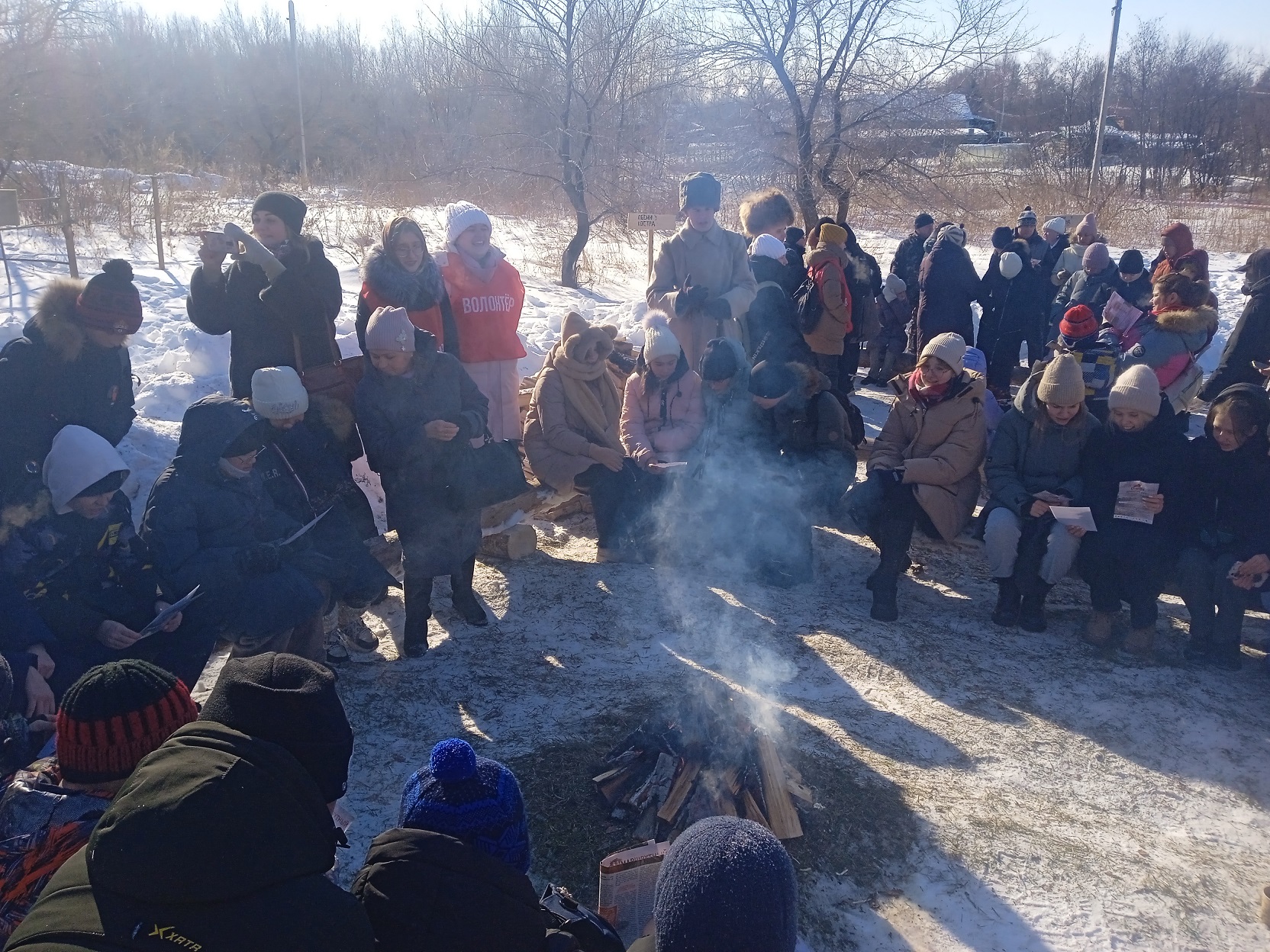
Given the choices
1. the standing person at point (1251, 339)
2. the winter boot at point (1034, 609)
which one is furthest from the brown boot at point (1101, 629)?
the standing person at point (1251, 339)

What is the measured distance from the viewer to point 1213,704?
432 cm

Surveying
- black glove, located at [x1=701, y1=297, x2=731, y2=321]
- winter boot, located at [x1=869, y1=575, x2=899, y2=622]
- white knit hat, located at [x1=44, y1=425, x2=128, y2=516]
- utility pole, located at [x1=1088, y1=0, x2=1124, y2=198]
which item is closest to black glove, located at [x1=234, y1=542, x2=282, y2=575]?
white knit hat, located at [x1=44, y1=425, x2=128, y2=516]

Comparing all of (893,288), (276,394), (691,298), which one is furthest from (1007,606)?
(893,288)

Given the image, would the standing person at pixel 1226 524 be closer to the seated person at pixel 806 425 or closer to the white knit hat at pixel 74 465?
the seated person at pixel 806 425

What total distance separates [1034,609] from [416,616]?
3.31 metres

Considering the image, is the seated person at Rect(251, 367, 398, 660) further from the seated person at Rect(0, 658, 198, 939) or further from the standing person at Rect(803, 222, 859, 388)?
the standing person at Rect(803, 222, 859, 388)

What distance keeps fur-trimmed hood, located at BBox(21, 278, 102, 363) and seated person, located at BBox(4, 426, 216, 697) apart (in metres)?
0.78

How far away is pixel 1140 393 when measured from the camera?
4809mm

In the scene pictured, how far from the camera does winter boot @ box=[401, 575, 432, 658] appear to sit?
15.1 feet

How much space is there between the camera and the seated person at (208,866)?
5.24 ft

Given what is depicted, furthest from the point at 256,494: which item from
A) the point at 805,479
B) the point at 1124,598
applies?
the point at 1124,598

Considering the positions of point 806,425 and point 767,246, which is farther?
point 767,246

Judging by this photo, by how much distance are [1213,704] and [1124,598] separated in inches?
26.4

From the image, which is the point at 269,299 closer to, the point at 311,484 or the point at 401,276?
the point at 401,276
